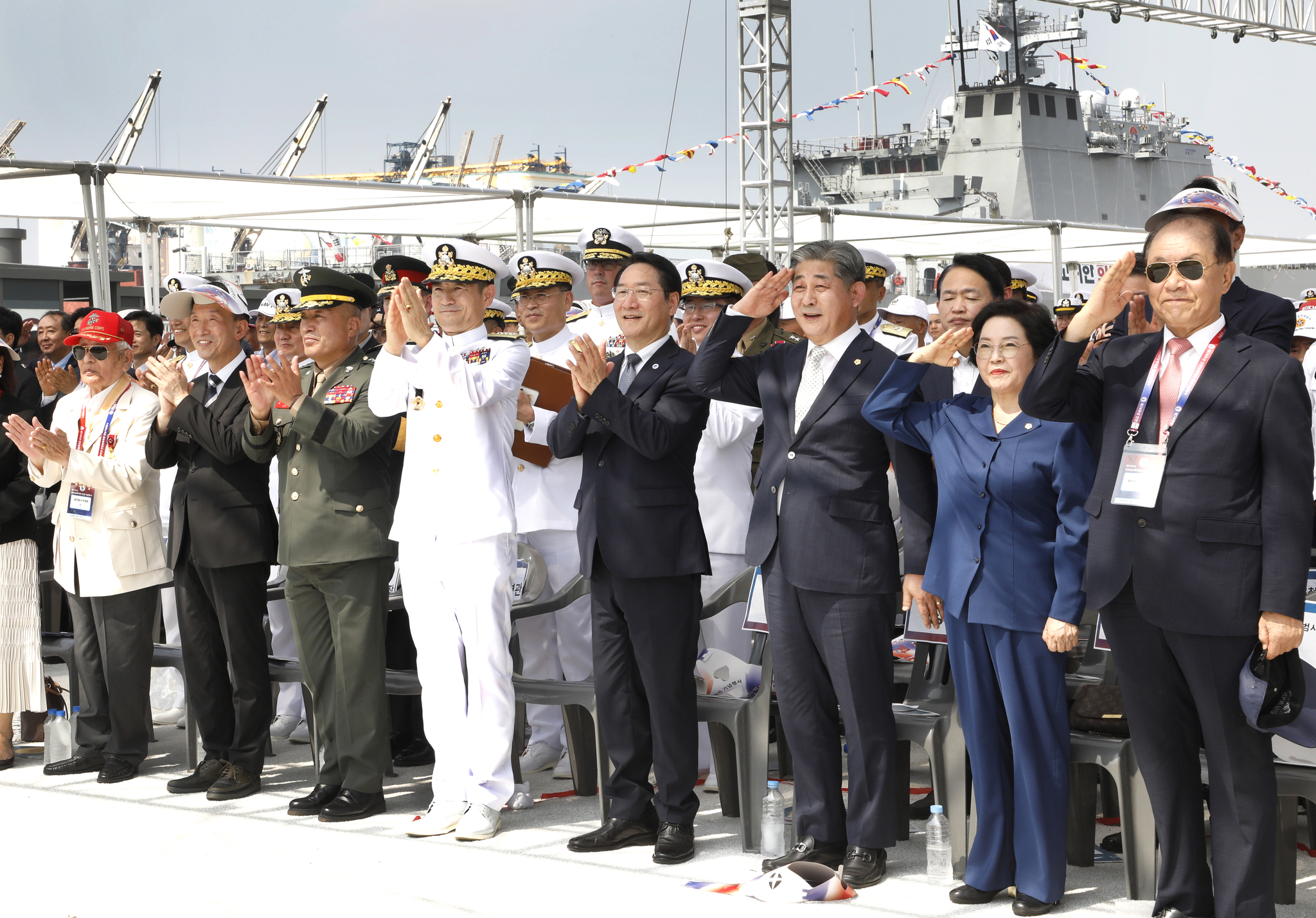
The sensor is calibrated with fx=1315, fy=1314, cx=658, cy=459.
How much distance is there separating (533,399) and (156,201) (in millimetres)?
7642

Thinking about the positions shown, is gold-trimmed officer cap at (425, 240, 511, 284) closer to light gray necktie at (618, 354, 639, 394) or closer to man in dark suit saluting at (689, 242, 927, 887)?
light gray necktie at (618, 354, 639, 394)

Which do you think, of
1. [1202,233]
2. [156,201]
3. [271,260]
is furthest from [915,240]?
[271,260]

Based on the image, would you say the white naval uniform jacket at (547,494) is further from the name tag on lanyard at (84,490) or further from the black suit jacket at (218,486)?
the name tag on lanyard at (84,490)

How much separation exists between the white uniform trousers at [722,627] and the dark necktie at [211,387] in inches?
74.4

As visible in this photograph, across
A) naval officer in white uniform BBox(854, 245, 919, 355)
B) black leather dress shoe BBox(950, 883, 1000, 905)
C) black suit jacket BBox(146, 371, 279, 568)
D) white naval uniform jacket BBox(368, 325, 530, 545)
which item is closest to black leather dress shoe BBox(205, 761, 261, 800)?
black suit jacket BBox(146, 371, 279, 568)

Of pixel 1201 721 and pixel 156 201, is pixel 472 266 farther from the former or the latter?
pixel 156 201

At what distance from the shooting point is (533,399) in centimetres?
440

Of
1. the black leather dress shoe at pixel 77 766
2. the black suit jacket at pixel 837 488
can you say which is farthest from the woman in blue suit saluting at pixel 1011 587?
the black leather dress shoe at pixel 77 766

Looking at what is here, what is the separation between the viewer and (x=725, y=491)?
491 centimetres

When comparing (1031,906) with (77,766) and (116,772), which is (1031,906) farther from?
(77,766)

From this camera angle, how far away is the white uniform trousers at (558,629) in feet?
16.2

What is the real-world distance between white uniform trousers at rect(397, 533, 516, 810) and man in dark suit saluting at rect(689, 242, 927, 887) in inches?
35.6

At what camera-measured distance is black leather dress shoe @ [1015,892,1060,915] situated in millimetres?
3324

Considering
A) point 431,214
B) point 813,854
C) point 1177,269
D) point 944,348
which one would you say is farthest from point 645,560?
point 431,214
